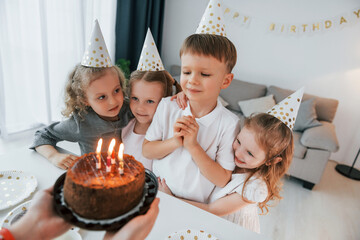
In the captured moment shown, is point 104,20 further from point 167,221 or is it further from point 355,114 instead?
point 355,114

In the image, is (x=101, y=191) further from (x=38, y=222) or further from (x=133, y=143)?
(x=133, y=143)

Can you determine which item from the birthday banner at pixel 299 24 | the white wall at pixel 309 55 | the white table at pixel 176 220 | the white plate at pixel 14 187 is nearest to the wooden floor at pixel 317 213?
the white wall at pixel 309 55

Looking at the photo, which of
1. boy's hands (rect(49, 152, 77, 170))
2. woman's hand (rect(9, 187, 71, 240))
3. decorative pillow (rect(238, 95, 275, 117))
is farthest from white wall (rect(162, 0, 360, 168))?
woman's hand (rect(9, 187, 71, 240))

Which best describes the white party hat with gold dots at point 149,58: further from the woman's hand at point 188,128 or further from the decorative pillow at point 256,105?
the decorative pillow at point 256,105

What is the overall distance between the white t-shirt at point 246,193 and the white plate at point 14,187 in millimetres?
797

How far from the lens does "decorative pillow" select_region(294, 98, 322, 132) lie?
2.81m

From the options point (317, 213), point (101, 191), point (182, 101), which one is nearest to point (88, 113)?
point (182, 101)

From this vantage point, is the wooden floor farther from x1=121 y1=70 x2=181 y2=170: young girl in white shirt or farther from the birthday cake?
the birthday cake

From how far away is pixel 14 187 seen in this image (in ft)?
3.03

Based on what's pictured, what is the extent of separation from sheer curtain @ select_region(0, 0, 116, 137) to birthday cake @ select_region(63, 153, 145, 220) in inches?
83.6

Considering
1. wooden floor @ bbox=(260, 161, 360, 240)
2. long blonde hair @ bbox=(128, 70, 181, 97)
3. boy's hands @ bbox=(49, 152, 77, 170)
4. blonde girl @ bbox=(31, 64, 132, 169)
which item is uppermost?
long blonde hair @ bbox=(128, 70, 181, 97)

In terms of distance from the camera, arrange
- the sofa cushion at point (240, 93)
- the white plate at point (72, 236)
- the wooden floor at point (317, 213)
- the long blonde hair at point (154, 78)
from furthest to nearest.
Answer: the sofa cushion at point (240, 93), the wooden floor at point (317, 213), the long blonde hair at point (154, 78), the white plate at point (72, 236)

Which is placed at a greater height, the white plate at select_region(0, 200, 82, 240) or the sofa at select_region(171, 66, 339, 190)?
the white plate at select_region(0, 200, 82, 240)

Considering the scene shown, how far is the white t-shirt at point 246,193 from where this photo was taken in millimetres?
1033
